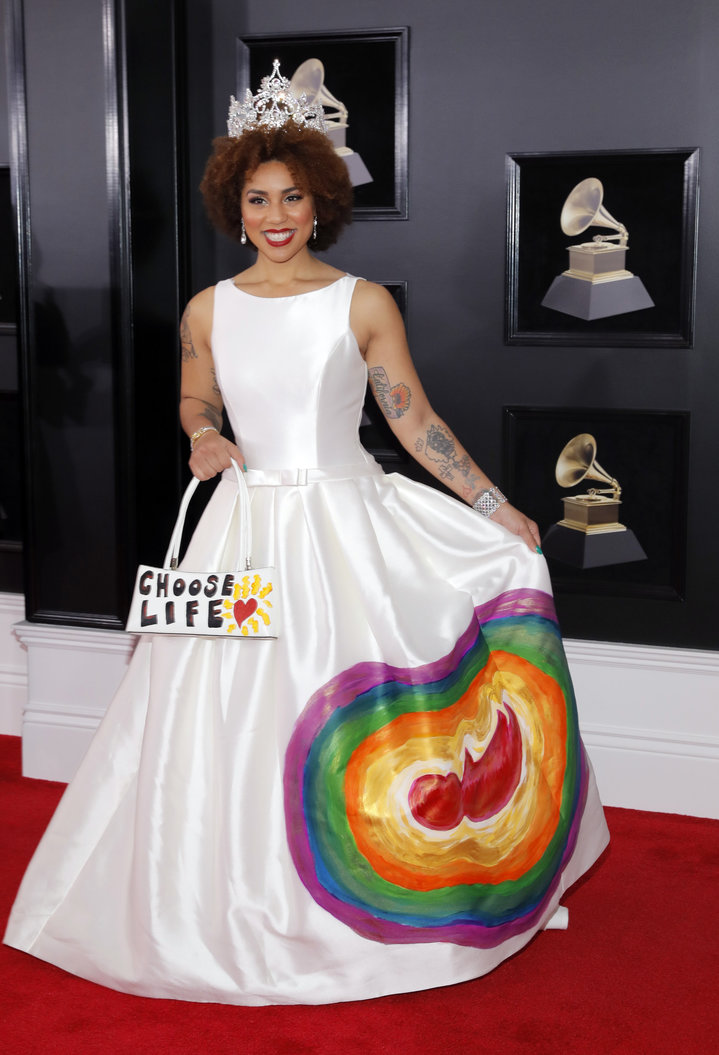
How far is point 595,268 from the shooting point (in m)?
3.08

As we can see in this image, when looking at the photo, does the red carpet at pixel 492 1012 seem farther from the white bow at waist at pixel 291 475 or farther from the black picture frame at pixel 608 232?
the black picture frame at pixel 608 232

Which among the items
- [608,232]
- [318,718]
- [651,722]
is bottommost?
[651,722]

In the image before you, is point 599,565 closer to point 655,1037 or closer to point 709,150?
point 709,150

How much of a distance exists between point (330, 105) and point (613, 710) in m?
1.95

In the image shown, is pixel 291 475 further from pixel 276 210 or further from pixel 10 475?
pixel 10 475

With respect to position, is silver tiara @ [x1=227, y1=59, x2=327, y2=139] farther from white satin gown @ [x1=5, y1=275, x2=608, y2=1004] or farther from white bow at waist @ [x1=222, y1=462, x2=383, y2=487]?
white bow at waist @ [x1=222, y1=462, x2=383, y2=487]

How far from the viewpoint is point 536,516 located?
10.8 feet

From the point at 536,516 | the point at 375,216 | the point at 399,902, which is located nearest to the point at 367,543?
the point at 399,902

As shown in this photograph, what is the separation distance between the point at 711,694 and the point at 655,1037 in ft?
4.09

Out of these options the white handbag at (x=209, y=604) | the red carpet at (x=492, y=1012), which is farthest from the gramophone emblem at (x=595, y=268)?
the red carpet at (x=492, y=1012)

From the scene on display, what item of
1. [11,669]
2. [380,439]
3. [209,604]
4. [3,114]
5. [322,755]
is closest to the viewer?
[209,604]

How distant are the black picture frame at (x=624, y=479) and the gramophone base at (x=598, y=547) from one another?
18 mm

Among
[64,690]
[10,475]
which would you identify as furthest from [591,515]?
[10,475]

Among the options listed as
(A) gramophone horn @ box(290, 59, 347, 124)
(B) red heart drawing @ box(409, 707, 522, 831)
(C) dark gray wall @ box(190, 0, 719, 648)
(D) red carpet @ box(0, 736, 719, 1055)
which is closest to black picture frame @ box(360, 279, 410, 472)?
(C) dark gray wall @ box(190, 0, 719, 648)
